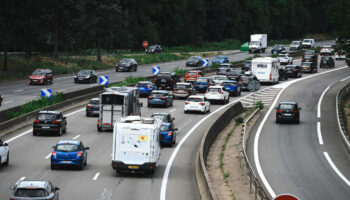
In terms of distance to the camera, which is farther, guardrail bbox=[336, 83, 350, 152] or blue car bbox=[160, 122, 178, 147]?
guardrail bbox=[336, 83, 350, 152]

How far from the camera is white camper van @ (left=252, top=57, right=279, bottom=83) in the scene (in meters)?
69.2

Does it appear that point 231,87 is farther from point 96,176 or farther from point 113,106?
point 96,176

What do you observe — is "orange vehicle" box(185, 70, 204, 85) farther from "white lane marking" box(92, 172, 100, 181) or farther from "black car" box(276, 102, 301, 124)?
"white lane marking" box(92, 172, 100, 181)

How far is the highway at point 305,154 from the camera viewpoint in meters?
26.4

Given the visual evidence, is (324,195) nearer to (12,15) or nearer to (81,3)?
(12,15)

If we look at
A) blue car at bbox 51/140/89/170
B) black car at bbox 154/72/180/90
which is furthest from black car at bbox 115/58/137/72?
blue car at bbox 51/140/89/170

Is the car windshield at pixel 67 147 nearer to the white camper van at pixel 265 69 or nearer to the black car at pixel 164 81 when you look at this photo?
the black car at pixel 164 81

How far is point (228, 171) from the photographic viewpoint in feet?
98.3

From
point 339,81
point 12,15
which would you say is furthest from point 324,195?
point 12,15

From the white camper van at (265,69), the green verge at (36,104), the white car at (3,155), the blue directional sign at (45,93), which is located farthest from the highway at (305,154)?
the blue directional sign at (45,93)

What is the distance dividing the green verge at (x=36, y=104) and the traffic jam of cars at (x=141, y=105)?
7.16ft

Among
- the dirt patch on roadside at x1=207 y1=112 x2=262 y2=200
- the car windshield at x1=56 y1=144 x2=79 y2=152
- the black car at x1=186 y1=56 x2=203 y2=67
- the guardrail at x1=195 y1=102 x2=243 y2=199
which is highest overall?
the black car at x1=186 y1=56 x2=203 y2=67

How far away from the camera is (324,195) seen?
80.9ft

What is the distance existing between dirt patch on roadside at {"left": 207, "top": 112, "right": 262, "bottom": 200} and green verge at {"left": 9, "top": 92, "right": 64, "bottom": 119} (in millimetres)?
13286
